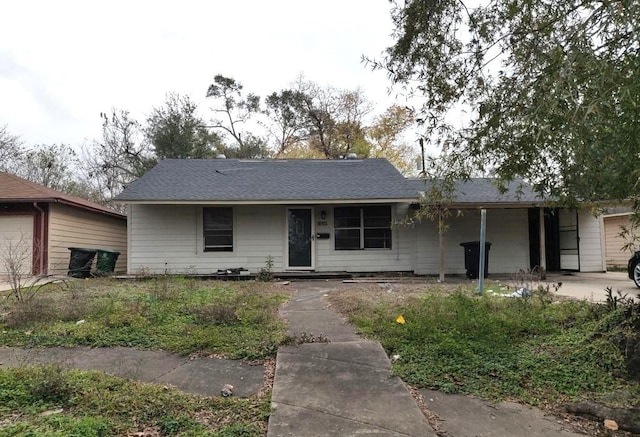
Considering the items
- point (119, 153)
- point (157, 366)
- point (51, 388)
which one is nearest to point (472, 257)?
point (157, 366)

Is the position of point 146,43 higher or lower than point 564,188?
higher

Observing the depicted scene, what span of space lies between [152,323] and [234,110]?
23889 millimetres

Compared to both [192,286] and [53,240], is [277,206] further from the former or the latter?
[53,240]

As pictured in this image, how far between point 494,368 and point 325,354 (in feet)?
5.45

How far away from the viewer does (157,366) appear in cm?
405

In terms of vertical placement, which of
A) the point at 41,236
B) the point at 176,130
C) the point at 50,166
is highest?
the point at 176,130

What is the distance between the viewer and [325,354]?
4297mm

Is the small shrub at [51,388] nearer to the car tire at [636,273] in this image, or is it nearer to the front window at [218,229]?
the front window at [218,229]

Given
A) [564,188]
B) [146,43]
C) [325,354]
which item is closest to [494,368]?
[325,354]

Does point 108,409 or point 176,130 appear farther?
point 176,130

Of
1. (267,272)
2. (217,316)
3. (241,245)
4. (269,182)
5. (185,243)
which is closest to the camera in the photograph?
(217,316)

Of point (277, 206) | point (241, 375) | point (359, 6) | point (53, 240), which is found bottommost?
point (241, 375)

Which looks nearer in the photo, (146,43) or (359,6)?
(359,6)

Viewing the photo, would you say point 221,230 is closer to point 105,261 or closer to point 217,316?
point 105,261
